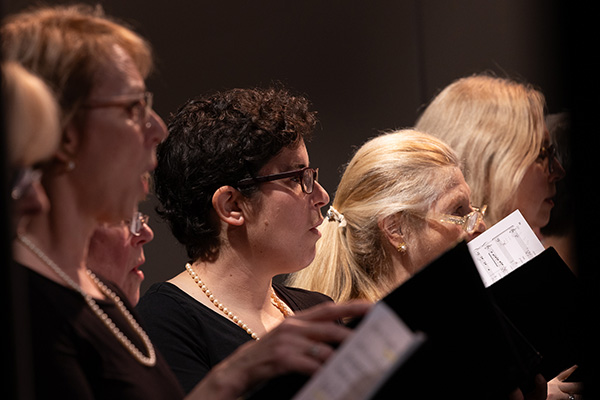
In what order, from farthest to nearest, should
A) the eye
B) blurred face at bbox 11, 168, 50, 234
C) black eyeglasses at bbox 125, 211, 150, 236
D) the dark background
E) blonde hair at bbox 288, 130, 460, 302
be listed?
the dark background, blonde hair at bbox 288, 130, 460, 302, black eyeglasses at bbox 125, 211, 150, 236, the eye, blurred face at bbox 11, 168, 50, 234

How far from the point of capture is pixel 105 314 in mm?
1351

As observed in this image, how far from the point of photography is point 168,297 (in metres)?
2.14

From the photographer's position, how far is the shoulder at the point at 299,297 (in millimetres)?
2426

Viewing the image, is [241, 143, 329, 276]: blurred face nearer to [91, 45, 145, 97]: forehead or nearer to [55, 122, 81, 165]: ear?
[91, 45, 145, 97]: forehead

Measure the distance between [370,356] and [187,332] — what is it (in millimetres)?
1153

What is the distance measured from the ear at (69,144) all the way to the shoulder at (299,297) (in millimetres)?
1280

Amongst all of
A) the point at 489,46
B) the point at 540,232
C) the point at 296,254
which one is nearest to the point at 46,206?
the point at 296,254

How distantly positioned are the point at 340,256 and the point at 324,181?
838mm

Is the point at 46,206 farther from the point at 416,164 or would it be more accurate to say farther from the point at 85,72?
the point at 416,164

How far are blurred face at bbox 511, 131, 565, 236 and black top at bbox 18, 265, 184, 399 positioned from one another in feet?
7.51

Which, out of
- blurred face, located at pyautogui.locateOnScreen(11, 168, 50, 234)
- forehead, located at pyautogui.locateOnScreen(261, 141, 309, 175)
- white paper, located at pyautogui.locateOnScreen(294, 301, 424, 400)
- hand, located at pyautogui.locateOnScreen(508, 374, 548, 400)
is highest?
blurred face, located at pyautogui.locateOnScreen(11, 168, 50, 234)

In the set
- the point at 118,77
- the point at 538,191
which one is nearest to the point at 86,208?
the point at 118,77

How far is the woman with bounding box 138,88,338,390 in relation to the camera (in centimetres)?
222

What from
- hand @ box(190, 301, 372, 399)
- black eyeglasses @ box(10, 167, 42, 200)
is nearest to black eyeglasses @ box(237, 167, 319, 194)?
hand @ box(190, 301, 372, 399)
